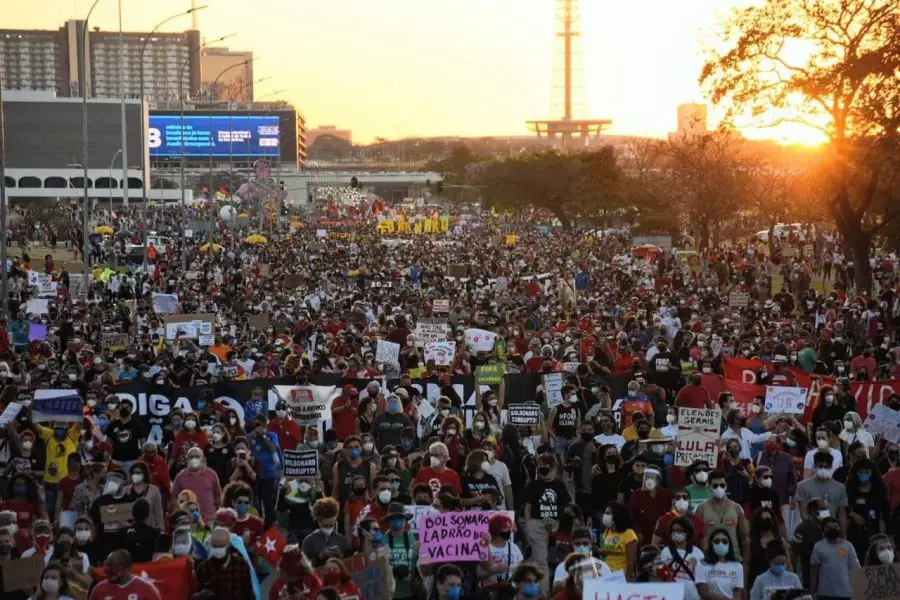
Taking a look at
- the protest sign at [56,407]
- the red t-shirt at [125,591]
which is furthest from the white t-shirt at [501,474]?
the protest sign at [56,407]

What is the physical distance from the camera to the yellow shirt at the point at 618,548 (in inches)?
452

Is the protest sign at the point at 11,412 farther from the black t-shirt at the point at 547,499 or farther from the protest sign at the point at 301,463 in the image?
the black t-shirt at the point at 547,499

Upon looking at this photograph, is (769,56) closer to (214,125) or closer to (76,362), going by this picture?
(76,362)

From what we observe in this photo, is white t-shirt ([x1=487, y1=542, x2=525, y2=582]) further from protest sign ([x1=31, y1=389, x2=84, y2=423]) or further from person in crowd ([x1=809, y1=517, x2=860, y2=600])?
protest sign ([x1=31, y1=389, x2=84, y2=423])

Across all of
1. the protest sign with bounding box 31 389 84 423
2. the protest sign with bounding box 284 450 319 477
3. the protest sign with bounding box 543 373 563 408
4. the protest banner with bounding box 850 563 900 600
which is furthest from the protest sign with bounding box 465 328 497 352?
the protest banner with bounding box 850 563 900 600

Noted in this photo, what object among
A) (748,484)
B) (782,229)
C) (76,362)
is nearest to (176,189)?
(782,229)

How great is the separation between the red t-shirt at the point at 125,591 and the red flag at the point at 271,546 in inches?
56.4

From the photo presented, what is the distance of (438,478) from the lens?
12.8 m

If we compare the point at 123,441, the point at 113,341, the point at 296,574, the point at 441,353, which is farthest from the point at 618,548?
the point at 113,341

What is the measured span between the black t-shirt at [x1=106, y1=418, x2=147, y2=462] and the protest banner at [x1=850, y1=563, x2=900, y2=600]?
754 centimetres

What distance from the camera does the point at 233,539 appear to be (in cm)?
1054

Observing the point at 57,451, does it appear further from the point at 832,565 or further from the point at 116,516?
the point at 832,565

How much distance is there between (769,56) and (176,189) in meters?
138

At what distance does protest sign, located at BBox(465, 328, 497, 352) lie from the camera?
24084mm
